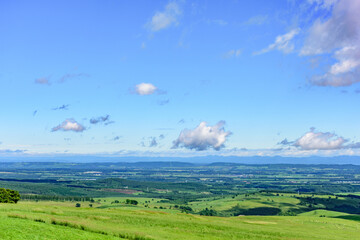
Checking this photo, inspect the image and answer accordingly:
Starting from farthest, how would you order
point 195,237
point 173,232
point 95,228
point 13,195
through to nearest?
1. point 13,195
2. point 173,232
3. point 195,237
4. point 95,228

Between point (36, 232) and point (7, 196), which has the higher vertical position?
point (36, 232)

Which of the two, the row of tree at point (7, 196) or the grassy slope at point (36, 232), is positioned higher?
the grassy slope at point (36, 232)

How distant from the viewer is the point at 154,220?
77125 mm

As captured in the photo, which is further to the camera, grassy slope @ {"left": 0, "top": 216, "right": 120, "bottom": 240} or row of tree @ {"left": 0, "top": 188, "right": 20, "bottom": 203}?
row of tree @ {"left": 0, "top": 188, "right": 20, "bottom": 203}

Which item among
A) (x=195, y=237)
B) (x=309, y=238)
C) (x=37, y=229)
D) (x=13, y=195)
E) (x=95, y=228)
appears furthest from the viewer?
(x=13, y=195)

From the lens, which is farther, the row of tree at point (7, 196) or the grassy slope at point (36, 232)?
the row of tree at point (7, 196)

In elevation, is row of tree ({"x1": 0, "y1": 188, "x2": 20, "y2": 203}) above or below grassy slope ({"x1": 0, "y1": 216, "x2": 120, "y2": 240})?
below

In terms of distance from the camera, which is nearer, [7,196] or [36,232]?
[36,232]

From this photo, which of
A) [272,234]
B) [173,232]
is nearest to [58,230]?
[173,232]

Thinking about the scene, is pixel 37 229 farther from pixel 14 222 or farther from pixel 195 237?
pixel 195 237

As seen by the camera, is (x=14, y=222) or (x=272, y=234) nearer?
(x=14, y=222)

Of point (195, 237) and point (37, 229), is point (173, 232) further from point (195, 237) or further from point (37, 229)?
point (37, 229)

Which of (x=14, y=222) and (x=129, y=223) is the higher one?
(x=14, y=222)

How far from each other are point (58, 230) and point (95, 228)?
7578 mm
